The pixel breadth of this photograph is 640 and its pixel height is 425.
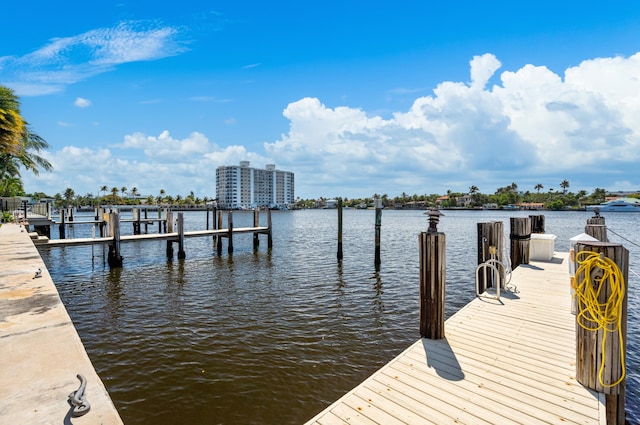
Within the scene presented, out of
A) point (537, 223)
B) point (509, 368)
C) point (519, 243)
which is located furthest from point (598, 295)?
point (537, 223)

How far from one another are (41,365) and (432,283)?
5814mm

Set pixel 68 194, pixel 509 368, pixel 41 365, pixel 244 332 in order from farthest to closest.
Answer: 1. pixel 68 194
2. pixel 244 332
3. pixel 509 368
4. pixel 41 365

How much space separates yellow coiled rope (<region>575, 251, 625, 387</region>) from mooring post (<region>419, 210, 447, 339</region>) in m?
2.14

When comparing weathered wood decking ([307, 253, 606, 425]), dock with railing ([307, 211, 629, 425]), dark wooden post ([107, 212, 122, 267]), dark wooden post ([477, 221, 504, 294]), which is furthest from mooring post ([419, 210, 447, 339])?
dark wooden post ([107, 212, 122, 267])

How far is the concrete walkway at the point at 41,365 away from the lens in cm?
291

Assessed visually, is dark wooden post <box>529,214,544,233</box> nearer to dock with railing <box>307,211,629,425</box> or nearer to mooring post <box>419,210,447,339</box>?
dock with railing <box>307,211,629,425</box>

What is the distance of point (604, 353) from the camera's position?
4195 millimetres

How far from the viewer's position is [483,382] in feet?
15.1

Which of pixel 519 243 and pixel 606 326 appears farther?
pixel 519 243

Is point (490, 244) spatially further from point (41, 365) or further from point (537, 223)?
point (41, 365)

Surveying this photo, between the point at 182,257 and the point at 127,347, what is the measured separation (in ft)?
45.9

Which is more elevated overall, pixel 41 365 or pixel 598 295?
pixel 598 295

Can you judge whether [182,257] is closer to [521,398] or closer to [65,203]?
[521,398]

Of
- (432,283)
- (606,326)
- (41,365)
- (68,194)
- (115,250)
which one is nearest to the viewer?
(41,365)
